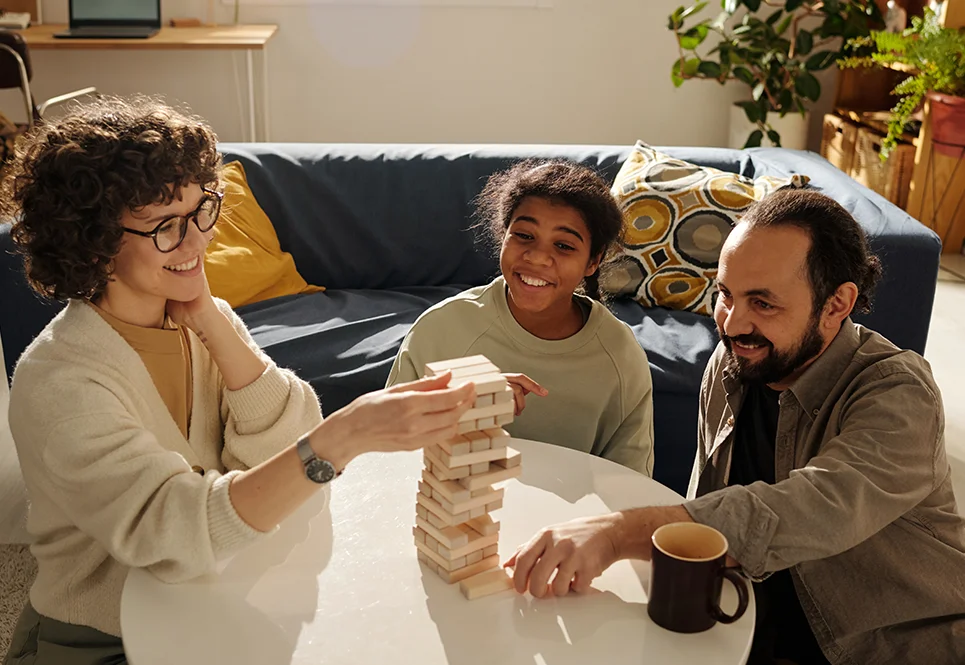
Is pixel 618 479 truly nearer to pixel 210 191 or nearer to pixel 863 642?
pixel 863 642

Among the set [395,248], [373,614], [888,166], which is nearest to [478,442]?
[373,614]

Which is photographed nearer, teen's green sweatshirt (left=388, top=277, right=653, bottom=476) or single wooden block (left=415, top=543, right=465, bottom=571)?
single wooden block (left=415, top=543, right=465, bottom=571)

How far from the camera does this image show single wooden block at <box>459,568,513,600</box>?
1170 millimetres

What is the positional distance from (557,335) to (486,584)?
705 mm

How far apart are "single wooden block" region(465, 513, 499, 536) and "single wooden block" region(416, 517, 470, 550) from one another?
2 centimetres

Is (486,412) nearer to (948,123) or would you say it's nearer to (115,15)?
(948,123)

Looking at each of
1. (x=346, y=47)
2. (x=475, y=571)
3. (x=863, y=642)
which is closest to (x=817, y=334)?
(x=863, y=642)

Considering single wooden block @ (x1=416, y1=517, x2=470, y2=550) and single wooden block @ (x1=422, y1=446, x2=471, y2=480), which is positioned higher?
single wooden block @ (x1=422, y1=446, x2=471, y2=480)

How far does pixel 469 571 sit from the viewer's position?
1200mm

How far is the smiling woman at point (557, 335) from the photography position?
1768 mm

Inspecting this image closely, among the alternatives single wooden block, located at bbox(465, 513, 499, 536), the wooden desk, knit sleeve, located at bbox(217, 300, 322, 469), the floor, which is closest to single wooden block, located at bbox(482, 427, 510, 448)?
single wooden block, located at bbox(465, 513, 499, 536)

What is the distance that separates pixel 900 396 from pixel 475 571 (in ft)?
2.05

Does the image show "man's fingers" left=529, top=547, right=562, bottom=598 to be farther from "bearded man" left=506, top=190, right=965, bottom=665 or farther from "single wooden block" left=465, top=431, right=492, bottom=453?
"single wooden block" left=465, top=431, right=492, bottom=453

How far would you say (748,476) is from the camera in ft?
5.42
